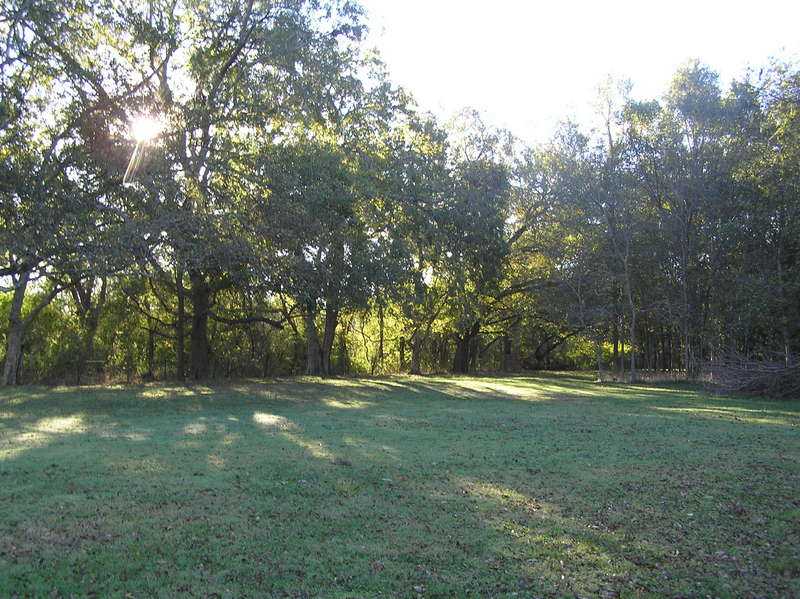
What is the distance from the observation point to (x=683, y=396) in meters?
19.4

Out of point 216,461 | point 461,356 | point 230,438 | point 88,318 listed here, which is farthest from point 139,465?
point 461,356

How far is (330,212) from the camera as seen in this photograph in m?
16.2

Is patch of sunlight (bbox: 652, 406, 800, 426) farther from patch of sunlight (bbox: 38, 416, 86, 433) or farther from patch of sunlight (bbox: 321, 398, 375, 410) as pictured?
patch of sunlight (bbox: 38, 416, 86, 433)

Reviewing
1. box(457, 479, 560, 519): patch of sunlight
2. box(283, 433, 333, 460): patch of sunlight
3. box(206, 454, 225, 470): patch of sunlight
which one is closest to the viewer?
box(457, 479, 560, 519): patch of sunlight

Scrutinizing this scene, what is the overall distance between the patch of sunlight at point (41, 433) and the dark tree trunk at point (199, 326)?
875cm

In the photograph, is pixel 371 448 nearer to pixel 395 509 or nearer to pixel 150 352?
pixel 395 509

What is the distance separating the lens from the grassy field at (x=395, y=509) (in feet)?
14.0

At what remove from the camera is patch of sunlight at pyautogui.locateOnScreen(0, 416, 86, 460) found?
8.60 meters

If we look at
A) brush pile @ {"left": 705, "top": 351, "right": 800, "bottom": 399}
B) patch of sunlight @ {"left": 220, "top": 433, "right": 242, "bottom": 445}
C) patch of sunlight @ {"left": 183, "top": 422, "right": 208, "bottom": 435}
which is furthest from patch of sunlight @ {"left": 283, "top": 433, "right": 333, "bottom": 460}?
brush pile @ {"left": 705, "top": 351, "right": 800, "bottom": 399}

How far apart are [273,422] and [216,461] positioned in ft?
13.3

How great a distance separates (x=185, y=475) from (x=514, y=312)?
2624cm

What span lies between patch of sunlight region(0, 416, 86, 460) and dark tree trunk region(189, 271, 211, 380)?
875 cm

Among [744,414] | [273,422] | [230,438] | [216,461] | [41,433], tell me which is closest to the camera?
[216,461]

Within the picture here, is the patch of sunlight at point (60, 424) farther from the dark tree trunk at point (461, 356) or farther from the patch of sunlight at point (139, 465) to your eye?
the dark tree trunk at point (461, 356)
